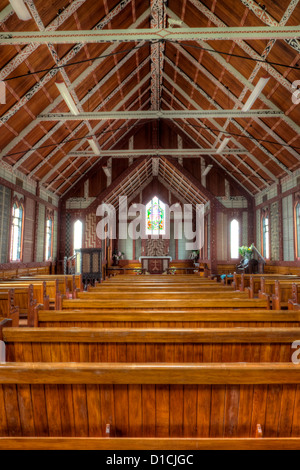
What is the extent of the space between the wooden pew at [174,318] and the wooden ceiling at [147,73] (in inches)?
199

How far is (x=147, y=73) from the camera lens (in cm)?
1145

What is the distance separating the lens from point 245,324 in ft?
10.0

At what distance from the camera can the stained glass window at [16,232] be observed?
10734 mm

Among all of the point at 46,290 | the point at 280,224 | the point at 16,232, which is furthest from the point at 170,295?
the point at 280,224

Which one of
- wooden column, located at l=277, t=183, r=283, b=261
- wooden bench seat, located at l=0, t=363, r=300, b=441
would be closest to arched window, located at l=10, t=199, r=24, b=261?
wooden column, located at l=277, t=183, r=283, b=261

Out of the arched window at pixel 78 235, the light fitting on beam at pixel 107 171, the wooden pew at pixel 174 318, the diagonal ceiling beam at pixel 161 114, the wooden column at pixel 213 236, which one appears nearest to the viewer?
the wooden pew at pixel 174 318

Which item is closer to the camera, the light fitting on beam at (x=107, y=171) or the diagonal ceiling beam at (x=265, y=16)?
the diagonal ceiling beam at (x=265, y=16)

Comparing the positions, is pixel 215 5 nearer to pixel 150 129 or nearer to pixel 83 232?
pixel 150 129

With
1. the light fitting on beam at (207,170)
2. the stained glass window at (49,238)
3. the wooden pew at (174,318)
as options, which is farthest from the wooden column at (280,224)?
the wooden pew at (174,318)

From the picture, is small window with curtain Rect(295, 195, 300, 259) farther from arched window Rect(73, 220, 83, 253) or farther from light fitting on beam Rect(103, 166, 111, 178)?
arched window Rect(73, 220, 83, 253)

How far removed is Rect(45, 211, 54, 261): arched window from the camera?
13.9 metres

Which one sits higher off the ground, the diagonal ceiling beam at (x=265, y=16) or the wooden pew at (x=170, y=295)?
the diagonal ceiling beam at (x=265, y=16)

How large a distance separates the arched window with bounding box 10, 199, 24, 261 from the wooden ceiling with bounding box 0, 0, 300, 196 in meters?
1.30

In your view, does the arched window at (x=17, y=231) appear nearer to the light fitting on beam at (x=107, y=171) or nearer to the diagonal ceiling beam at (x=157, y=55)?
the light fitting on beam at (x=107, y=171)
